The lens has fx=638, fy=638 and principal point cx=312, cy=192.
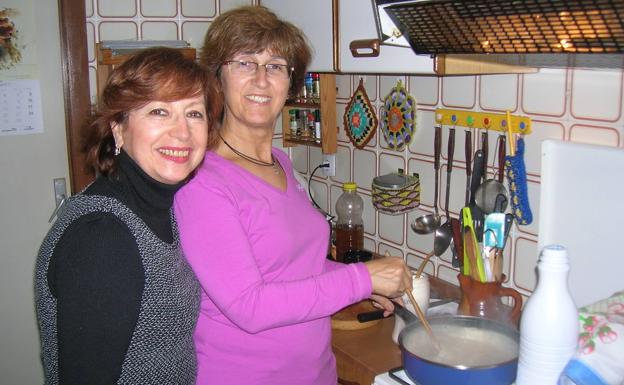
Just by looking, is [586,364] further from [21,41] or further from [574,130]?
[21,41]

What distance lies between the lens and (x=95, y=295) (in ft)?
3.33

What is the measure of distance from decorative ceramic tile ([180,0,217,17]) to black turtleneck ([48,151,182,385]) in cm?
143

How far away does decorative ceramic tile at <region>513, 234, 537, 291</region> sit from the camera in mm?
1611

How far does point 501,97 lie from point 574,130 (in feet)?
0.74

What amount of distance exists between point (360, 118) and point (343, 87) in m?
0.14

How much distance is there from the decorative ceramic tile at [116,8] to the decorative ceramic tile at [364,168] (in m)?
0.92

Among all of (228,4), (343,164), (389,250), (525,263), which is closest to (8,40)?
(228,4)

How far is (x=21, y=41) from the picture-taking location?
219cm

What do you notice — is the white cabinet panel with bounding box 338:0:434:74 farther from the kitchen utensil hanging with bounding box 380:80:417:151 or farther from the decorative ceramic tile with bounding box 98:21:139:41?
the decorative ceramic tile with bounding box 98:21:139:41

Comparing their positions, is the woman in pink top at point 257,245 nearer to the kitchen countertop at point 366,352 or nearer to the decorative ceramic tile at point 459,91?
the kitchen countertop at point 366,352

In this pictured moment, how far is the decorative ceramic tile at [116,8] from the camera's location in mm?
2184

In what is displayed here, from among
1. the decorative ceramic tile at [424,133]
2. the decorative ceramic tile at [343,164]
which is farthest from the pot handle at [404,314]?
the decorative ceramic tile at [343,164]

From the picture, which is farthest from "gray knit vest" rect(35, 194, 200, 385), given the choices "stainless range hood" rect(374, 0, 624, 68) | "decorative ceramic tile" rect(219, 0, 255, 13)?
"decorative ceramic tile" rect(219, 0, 255, 13)

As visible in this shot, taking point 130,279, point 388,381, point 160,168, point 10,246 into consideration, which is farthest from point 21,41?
point 388,381
